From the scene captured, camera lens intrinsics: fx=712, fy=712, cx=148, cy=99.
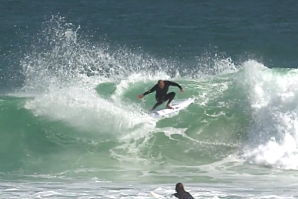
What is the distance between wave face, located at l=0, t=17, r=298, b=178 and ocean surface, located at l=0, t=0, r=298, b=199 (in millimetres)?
35

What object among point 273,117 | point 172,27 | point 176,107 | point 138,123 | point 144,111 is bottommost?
point 138,123

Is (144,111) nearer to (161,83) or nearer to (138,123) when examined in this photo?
(138,123)

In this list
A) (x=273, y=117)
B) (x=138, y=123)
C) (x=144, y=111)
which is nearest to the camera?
(x=273, y=117)

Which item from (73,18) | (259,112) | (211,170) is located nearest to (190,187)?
(211,170)

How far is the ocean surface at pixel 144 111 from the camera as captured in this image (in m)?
18.2

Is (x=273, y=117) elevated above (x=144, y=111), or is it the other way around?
(x=144, y=111)

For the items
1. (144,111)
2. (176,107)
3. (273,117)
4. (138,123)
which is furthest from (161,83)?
(273,117)

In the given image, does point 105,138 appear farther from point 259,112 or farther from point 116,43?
point 116,43

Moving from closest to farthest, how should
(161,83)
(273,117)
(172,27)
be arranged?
(161,83) → (273,117) → (172,27)

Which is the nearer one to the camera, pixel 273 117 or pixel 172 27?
pixel 273 117

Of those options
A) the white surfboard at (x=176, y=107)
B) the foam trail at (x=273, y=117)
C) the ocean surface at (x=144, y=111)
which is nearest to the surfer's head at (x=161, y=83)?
the white surfboard at (x=176, y=107)

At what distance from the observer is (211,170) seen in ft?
62.7

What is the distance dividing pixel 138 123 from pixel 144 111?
0.70 m

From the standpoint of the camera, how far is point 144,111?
21.9 m
